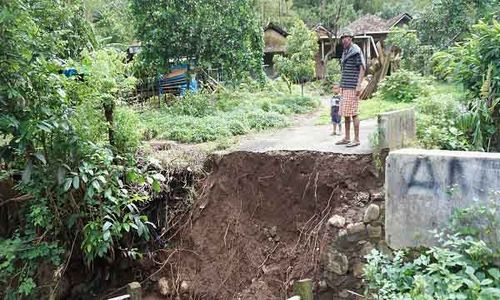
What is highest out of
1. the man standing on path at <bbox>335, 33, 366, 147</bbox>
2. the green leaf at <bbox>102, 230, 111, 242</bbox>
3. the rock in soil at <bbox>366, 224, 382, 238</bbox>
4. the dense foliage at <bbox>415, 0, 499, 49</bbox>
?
the dense foliage at <bbox>415, 0, 499, 49</bbox>

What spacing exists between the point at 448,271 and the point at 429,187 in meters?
0.86

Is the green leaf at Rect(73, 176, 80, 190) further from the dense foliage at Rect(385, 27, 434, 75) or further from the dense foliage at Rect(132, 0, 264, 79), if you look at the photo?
the dense foliage at Rect(385, 27, 434, 75)

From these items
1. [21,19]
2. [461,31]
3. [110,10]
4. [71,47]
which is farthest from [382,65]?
[110,10]

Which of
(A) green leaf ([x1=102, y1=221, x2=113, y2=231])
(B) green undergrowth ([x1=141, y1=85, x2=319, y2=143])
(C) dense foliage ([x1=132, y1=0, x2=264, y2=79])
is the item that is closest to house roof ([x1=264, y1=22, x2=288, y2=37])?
(B) green undergrowth ([x1=141, y1=85, x2=319, y2=143])

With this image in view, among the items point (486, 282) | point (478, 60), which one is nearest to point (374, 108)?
point (478, 60)

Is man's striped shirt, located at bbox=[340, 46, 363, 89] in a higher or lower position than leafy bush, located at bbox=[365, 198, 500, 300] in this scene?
higher

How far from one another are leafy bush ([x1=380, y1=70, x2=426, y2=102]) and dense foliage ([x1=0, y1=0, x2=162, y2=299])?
679 centimetres

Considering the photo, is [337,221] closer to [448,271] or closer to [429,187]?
[429,187]

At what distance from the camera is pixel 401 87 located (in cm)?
1055

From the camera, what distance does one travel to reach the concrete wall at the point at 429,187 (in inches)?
157

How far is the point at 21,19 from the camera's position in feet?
15.1

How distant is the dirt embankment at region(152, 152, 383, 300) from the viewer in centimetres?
536

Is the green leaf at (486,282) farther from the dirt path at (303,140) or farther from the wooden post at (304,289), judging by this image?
the dirt path at (303,140)

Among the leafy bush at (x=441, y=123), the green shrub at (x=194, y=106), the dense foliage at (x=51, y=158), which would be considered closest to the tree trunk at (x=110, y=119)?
the dense foliage at (x=51, y=158)
